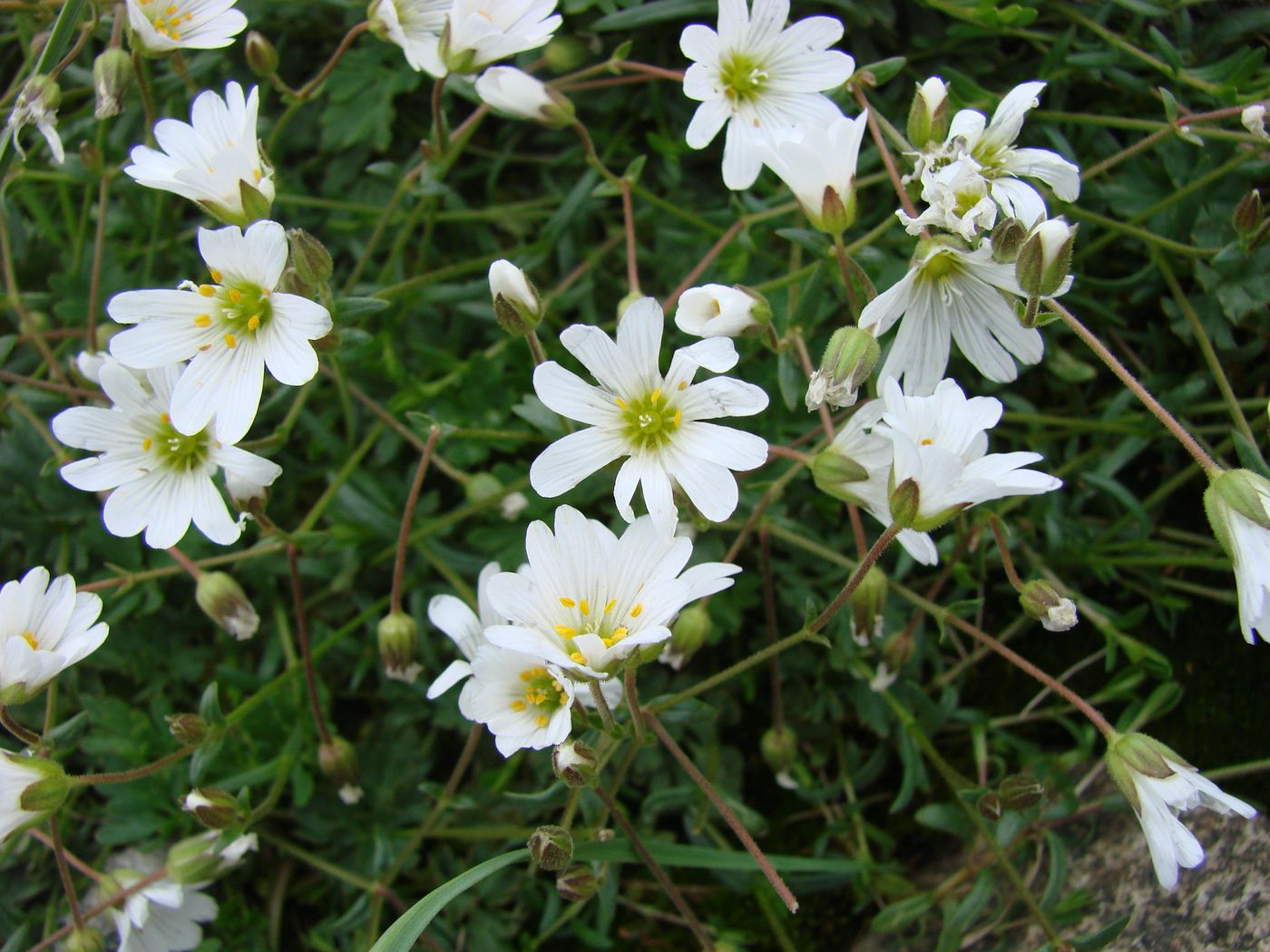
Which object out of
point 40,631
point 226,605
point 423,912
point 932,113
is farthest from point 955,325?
point 40,631

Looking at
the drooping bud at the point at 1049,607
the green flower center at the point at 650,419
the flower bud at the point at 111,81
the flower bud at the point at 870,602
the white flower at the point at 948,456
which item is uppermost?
the flower bud at the point at 111,81

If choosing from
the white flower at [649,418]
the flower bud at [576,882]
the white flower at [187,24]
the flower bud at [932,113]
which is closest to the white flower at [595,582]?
the white flower at [649,418]

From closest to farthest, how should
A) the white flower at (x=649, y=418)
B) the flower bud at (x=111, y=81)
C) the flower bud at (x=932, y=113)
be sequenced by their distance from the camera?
the white flower at (x=649, y=418)
the flower bud at (x=932, y=113)
the flower bud at (x=111, y=81)

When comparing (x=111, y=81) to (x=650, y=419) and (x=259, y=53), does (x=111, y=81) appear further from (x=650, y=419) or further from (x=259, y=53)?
(x=650, y=419)

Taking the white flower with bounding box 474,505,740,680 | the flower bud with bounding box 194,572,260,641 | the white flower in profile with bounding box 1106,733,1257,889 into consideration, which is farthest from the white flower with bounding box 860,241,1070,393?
the flower bud with bounding box 194,572,260,641

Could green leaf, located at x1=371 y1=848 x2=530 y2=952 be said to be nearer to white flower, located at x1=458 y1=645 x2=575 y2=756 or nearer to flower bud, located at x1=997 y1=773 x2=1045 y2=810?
white flower, located at x1=458 y1=645 x2=575 y2=756

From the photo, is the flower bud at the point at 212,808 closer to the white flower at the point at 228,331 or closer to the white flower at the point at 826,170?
the white flower at the point at 228,331
